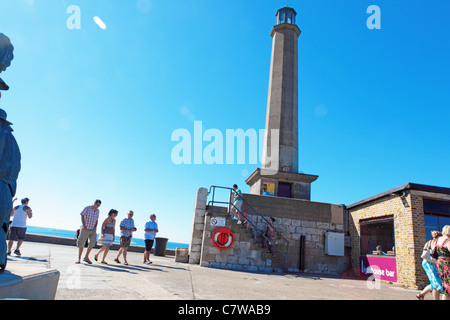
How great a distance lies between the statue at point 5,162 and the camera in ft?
8.88

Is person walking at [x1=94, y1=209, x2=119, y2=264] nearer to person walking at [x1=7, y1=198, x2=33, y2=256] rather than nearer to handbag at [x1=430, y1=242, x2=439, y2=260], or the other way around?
person walking at [x1=7, y1=198, x2=33, y2=256]

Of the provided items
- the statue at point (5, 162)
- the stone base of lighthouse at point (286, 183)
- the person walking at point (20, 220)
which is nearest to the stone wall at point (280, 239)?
the stone base of lighthouse at point (286, 183)

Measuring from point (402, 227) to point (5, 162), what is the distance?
37.6 feet

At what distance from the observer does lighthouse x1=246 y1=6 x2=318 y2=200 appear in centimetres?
1752

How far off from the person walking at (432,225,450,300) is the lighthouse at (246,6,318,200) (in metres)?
12.1

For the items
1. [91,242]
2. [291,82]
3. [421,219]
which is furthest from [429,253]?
[291,82]

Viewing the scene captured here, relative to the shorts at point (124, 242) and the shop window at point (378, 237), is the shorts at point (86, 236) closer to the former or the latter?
the shorts at point (124, 242)

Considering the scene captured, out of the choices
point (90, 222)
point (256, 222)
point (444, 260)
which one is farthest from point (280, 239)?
point (90, 222)

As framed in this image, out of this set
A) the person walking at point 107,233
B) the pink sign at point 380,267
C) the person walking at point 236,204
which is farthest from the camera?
the person walking at point 236,204

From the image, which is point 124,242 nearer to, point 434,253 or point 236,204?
point 236,204

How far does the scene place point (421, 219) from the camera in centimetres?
963

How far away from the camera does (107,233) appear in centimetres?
788

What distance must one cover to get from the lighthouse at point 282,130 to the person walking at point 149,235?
29.7 ft
